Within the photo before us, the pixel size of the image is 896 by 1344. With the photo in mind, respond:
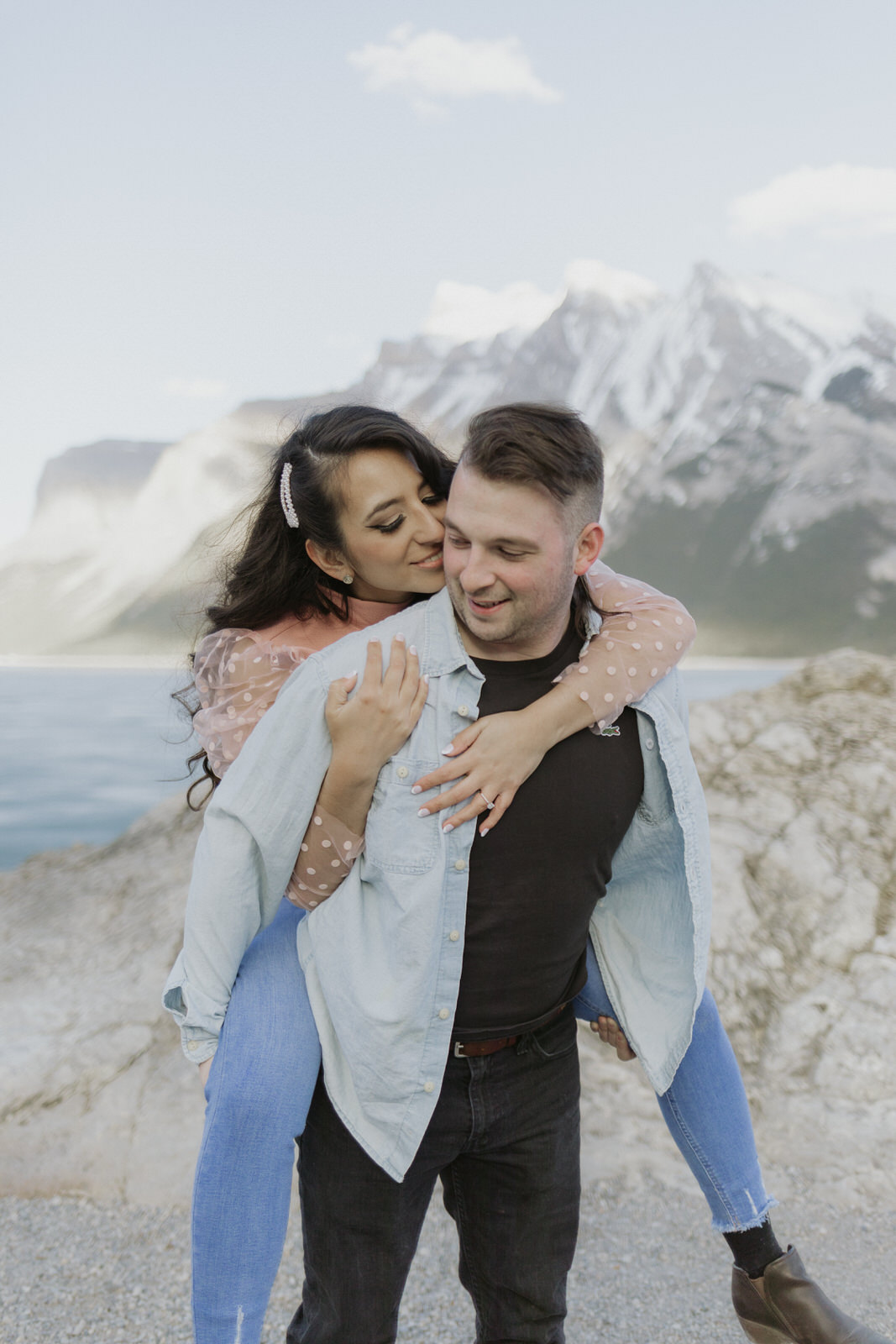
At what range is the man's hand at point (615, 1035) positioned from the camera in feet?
7.70

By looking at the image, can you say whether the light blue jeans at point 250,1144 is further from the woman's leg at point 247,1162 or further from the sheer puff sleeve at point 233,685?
the sheer puff sleeve at point 233,685

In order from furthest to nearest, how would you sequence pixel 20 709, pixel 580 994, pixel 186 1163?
1. pixel 20 709
2. pixel 186 1163
3. pixel 580 994

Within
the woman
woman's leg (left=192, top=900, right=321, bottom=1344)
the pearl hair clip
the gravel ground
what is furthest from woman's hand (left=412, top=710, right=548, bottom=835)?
the gravel ground

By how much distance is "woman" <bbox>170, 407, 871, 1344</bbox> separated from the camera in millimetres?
1872

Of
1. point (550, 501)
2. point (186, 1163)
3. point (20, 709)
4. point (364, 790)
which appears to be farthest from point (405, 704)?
point (20, 709)

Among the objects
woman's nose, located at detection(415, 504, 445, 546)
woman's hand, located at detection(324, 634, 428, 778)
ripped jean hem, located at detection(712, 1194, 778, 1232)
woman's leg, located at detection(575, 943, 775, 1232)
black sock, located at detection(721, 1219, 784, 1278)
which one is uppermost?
woman's nose, located at detection(415, 504, 445, 546)

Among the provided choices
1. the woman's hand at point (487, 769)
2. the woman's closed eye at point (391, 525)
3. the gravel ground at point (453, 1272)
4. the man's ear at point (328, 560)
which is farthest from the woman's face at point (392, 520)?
the gravel ground at point (453, 1272)

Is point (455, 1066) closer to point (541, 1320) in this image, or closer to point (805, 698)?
point (541, 1320)

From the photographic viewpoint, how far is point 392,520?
7.59 feet

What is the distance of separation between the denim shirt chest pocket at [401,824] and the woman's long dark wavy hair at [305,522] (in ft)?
2.25

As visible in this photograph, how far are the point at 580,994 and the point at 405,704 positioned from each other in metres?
0.93

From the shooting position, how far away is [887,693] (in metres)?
5.46

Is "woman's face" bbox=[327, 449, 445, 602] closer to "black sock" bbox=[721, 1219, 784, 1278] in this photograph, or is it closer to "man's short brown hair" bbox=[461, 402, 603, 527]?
"man's short brown hair" bbox=[461, 402, 603, 527]

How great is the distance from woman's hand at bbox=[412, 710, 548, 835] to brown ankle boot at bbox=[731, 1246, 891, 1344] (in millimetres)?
1315
